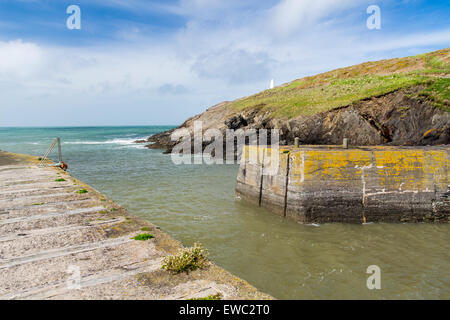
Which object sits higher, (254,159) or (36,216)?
(254,159)

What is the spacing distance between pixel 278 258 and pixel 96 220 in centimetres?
615

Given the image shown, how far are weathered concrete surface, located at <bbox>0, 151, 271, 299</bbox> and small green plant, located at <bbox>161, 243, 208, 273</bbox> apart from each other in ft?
0.53

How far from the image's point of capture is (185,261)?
586cm

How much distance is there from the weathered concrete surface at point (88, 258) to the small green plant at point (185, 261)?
0.16 meters

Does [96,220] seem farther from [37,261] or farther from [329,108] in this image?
[329,108]

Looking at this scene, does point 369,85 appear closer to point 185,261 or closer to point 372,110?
point 372,110

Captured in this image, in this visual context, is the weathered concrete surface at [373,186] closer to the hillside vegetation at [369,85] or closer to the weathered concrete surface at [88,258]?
the weathered concrete surface at [88,258]

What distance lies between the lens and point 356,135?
28.0 meters

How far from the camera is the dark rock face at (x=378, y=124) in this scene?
2470 centimetres

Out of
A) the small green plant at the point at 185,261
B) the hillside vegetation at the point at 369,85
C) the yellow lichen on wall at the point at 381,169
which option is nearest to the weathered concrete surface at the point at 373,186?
the yellow lichen on wall at the point at 381,169

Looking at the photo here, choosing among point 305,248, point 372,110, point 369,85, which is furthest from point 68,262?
point 369,85

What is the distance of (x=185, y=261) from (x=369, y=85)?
1460 inches

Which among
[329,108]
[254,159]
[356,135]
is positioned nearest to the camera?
[254,159]
